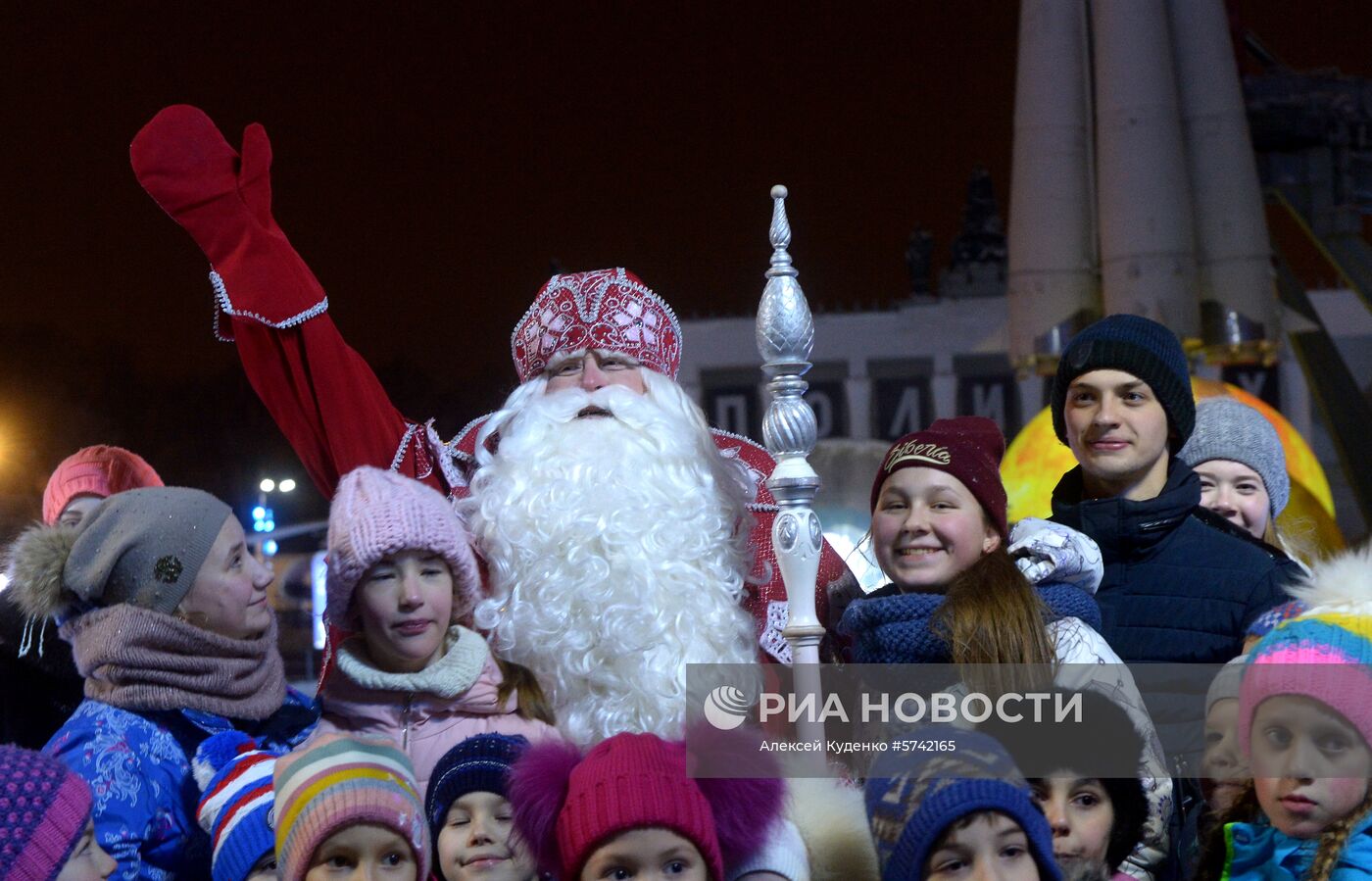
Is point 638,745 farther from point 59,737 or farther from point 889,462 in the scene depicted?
point 59,737

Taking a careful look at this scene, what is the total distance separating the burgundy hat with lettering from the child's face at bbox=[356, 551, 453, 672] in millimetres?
982

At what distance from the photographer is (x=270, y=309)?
400 centimetres

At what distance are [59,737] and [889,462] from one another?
184cm

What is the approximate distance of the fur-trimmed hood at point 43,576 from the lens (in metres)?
3.31

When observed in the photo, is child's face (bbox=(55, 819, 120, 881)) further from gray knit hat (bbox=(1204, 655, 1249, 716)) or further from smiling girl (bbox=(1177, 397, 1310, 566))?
smiling girl (bbox=(1177, 397, 1310, 566))

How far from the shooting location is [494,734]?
3016 mm

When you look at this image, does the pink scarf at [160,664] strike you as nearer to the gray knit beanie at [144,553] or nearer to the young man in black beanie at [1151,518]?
the gray knit beanie at [144,553]

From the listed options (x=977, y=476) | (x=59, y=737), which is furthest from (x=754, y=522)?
(x=59, y=737)

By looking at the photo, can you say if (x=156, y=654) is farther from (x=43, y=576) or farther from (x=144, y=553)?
(x=43, y=576)

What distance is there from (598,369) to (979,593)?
4.75 ft

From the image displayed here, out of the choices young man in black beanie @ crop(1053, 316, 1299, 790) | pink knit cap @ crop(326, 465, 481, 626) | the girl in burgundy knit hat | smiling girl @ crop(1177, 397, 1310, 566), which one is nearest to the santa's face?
pink knit cap @ crop(326, 465, 481, 626)

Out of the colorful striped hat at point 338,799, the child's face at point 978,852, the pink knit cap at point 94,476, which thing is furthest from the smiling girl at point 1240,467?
the pink knit cap at point 94,476

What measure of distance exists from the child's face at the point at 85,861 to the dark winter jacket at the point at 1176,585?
2116 mm

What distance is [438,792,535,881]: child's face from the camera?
280 cm
